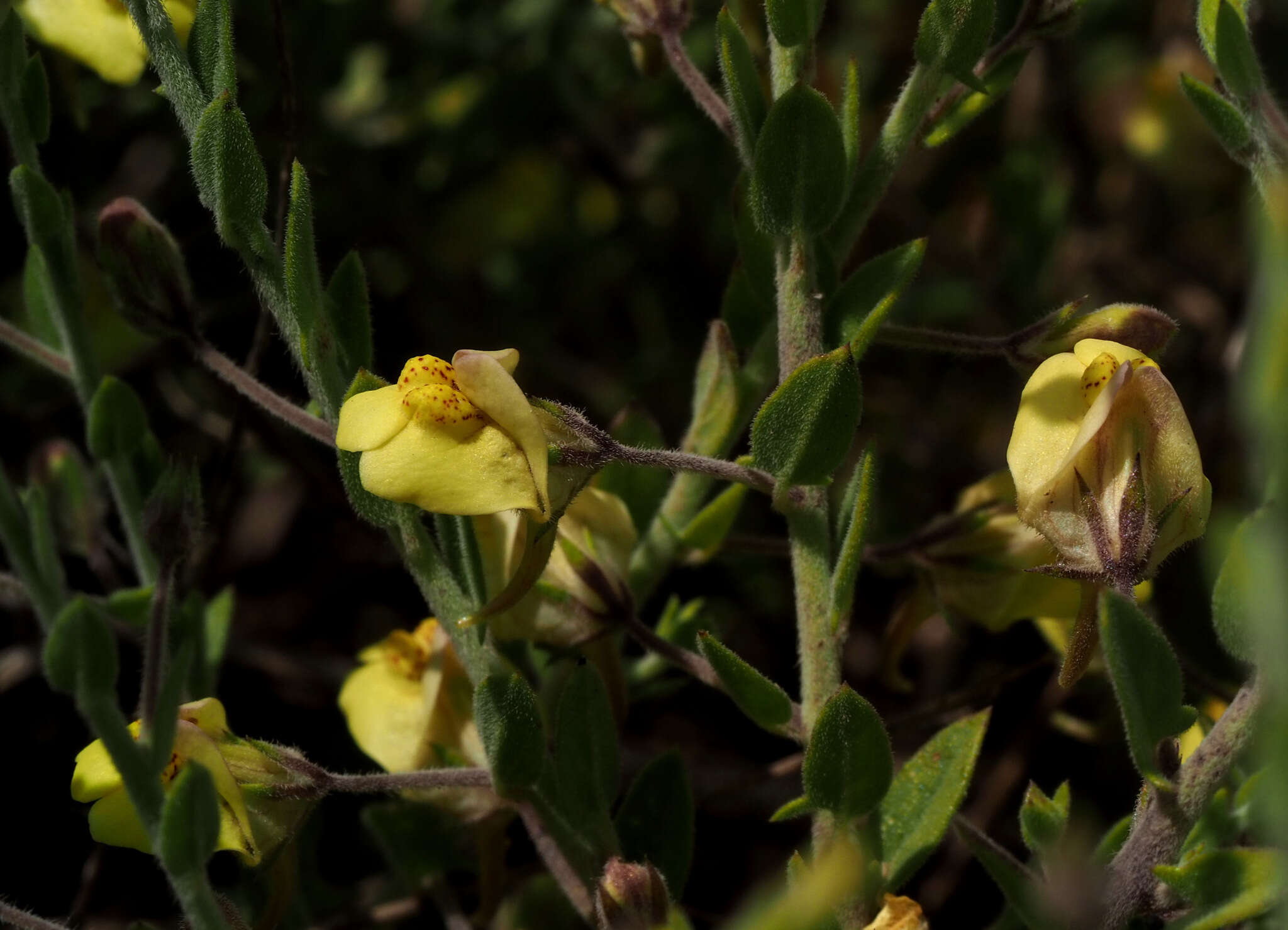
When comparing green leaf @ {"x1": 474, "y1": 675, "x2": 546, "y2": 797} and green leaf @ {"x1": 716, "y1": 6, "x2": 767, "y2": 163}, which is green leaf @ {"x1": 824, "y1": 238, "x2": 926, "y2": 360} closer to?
green leaf @ {"x1": 716, "y1": 6, "x2": 767, "y2": 163}

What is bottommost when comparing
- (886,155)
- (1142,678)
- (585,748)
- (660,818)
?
(660,818)

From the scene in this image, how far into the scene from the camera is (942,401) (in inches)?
111

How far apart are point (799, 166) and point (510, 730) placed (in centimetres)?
53

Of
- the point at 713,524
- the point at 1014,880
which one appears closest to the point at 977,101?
the point at 713,524

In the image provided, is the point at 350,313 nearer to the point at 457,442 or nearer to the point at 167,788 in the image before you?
the point at 457,442

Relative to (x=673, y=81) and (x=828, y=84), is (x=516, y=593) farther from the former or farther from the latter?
(x=828, y=84)

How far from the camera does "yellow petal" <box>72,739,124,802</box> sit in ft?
3.76

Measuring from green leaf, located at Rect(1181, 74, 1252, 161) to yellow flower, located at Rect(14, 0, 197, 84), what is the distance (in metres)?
0.97

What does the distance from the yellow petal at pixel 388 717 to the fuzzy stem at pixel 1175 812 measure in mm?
645

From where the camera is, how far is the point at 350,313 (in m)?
1.28

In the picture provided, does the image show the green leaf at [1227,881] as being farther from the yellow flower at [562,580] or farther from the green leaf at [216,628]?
the green leaf at [216,628]

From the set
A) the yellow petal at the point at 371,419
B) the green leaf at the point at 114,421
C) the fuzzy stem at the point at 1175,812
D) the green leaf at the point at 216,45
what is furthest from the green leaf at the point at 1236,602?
the green leaf at the point at 114,421

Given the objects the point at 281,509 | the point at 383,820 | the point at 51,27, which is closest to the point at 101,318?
the point at 281,509

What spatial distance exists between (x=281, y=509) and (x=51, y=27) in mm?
1298
